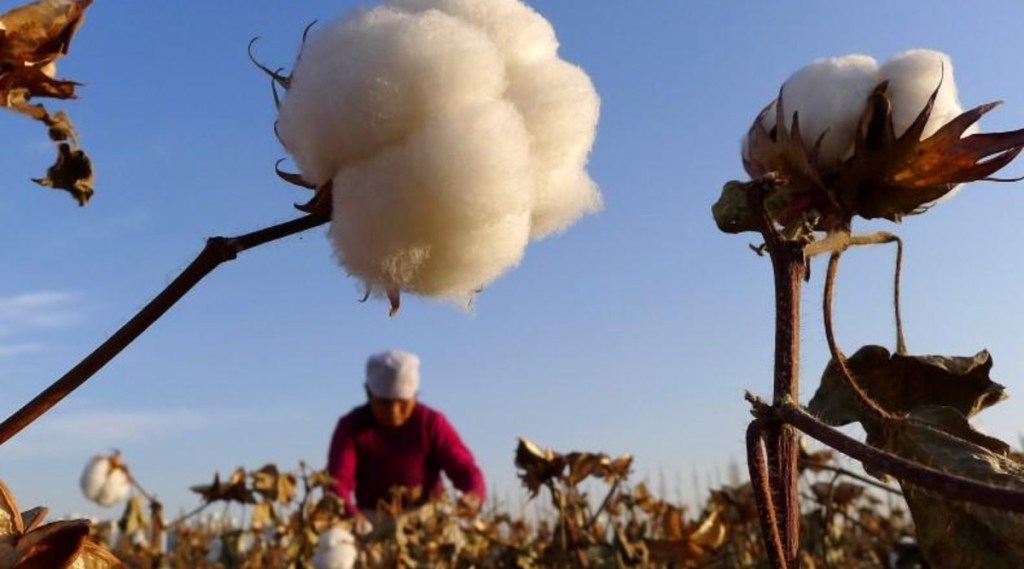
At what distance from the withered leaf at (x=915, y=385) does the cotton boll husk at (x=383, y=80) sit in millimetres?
376

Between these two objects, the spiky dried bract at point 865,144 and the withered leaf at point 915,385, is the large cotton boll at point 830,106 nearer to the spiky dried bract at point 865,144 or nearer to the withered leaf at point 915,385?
the spiky dried bract at point 865,144

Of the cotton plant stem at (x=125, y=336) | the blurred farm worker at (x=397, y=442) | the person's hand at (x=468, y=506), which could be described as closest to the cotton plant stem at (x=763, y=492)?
the cotton plant stem at (x=125, y=336)

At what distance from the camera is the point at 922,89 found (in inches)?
33.6

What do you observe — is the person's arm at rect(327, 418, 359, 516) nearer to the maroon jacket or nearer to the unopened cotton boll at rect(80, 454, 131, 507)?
the maroon jacket

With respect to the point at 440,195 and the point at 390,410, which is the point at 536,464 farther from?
the point at 390,410

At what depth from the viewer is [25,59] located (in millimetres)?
885

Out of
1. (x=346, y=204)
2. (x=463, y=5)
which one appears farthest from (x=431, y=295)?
(x=463, y=5)

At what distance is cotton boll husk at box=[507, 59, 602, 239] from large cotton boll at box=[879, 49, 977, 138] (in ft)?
0.82

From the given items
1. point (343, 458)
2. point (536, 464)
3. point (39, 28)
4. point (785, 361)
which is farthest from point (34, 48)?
point (343, 458)

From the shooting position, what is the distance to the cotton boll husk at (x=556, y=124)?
79 centimetres

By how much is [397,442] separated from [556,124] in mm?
5056

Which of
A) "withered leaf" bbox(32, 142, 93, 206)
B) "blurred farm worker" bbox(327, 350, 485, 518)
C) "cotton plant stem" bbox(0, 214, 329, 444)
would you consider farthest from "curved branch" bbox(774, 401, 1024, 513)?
"blurred farm worker" bbox(327, 350, 485, 518)

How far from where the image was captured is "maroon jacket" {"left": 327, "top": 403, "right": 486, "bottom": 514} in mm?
5527

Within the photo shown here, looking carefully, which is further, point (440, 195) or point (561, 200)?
point (561, 200)
